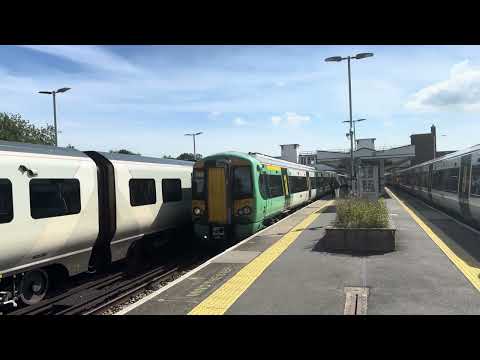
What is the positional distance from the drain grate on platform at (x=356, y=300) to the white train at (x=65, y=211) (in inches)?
232

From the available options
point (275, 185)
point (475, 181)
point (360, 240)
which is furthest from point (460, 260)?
point (275, 185)

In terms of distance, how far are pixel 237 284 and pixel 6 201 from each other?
4464mm

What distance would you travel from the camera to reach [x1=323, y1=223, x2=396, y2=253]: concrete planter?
10211 millimetres

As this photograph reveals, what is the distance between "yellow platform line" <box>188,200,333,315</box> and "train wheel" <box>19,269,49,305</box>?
390cm

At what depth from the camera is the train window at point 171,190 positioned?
13461 millimetres

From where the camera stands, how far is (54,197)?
337 inches

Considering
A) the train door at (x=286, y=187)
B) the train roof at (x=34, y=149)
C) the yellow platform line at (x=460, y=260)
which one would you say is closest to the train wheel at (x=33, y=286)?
the train roof at (x=34, y=149)

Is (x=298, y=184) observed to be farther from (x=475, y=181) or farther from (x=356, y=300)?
(x=356, y=300)

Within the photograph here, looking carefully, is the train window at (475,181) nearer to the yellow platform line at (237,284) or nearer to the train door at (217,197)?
the yellow platform line at (237,284)

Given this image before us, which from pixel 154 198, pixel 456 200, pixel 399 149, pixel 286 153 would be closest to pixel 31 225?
pixel 154 198

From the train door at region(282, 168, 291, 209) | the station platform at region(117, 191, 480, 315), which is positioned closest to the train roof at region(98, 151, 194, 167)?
the station platform at region(117, 191, 480, 315)

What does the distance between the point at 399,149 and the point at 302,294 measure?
39563 mm

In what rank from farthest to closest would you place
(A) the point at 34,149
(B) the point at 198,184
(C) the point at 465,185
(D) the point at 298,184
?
(D) the point at 298,184 → (C) the point at 465,185 → (B) the point at 198,184 → (A) the point at 34,149
